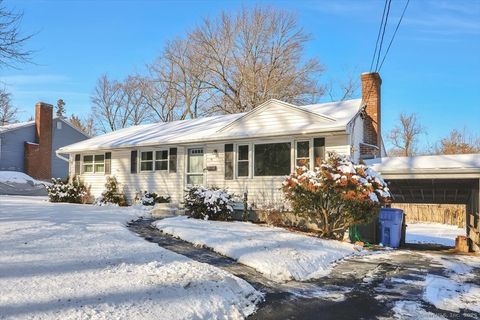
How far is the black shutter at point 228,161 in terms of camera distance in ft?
48.7

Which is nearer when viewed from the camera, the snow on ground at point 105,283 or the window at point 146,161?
the snow on ground at point 105,283

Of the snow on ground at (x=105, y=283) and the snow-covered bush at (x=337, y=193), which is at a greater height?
the snow-covered bush at (x=337, y=193)

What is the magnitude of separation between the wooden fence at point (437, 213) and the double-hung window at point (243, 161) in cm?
1658

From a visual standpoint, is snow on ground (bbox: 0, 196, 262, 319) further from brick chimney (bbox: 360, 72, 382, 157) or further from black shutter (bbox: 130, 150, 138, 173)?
brick chimney (bbox: 360, 72, 382, 157)

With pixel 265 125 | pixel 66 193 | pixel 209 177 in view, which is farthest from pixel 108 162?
pixel 265 125

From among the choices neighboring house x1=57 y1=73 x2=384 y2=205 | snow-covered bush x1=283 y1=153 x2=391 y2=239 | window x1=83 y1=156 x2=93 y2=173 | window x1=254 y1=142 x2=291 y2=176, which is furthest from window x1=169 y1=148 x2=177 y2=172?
snow-covered bush x1=283 y1=153 x2=391 y2=239

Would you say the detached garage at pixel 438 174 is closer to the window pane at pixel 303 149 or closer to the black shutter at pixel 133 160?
the window pane at pixel 303 149

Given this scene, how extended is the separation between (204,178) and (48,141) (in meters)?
19.2

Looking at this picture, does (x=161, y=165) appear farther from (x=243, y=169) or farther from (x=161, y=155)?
(x=243, y=169)

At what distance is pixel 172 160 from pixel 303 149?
5.82m

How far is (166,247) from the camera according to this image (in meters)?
7.85

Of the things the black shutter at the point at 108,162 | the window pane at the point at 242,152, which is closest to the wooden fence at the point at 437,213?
the window pane at the point at 242,152

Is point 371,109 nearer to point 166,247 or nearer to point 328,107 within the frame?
point 328,107

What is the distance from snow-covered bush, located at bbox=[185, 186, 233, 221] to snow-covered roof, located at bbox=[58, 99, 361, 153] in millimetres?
2438
